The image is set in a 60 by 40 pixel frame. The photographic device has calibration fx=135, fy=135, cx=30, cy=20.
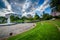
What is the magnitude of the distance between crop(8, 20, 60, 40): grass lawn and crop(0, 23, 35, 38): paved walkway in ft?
0.45

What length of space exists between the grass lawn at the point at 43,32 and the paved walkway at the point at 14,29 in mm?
136

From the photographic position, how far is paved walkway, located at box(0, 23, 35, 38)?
3243 millimetres

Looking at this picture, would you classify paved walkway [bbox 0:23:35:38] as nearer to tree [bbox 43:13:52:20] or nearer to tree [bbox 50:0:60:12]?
tree [bbox 43:13:52:20]

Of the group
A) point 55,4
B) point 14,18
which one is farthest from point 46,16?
point 14,18

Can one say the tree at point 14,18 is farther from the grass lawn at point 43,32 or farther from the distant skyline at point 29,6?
the grass lawn at point 43,32

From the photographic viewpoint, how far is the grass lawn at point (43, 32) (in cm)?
318

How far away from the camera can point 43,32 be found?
11.0 ft

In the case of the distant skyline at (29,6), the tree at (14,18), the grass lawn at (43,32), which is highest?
the distant skyline at (29,6)

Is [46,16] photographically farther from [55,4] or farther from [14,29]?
[14,29]

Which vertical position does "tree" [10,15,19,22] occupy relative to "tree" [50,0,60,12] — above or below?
below

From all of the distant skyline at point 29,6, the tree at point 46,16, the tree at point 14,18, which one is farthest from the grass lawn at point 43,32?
the tree at point 14,18

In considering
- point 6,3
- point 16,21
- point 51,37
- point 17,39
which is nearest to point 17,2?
point 6,3

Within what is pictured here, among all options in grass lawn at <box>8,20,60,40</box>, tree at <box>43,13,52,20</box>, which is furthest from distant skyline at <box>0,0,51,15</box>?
grass lawn at <box>8,20,60,40</box>

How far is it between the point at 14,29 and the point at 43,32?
727mm
